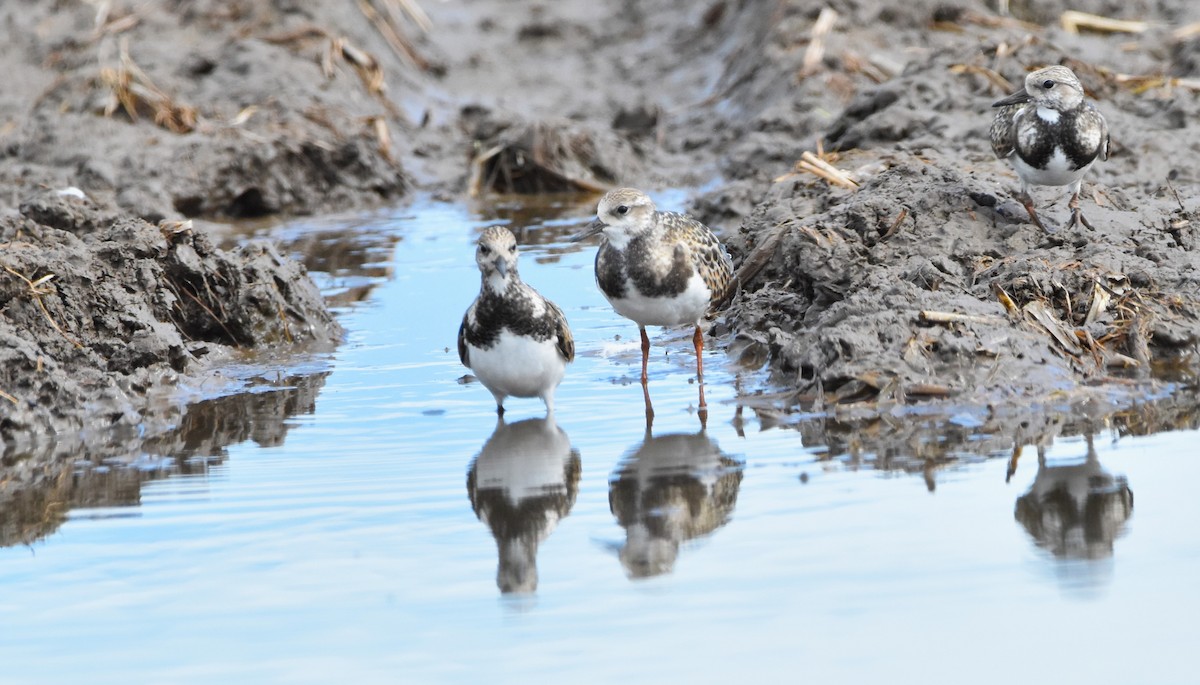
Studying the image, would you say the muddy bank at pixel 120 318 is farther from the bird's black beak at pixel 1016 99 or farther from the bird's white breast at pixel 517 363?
the bird's black beak at pixel 1016 99

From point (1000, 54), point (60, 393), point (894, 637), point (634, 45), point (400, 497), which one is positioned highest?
point (634, 45)

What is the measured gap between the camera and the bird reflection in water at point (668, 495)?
5812mm

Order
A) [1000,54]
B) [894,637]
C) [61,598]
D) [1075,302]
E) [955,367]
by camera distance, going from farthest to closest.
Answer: [1000,54] → [1075,302] → [955,367] → [61,598] → [894,637]

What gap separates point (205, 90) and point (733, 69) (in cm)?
676

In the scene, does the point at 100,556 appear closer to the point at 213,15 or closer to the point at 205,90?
the point at 205,90

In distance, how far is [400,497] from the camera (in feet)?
21.3

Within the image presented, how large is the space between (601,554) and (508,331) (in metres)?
2.01

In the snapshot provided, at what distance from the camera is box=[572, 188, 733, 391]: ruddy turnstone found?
8.21 metres

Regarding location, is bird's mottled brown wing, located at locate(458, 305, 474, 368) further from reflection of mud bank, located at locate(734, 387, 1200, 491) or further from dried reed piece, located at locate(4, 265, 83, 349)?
dried reed piece, located at locate(4, 265, 83, 349)

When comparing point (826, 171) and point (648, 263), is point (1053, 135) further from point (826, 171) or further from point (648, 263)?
point (648, 263)

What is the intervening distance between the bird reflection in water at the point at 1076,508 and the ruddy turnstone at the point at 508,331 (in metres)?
2.49


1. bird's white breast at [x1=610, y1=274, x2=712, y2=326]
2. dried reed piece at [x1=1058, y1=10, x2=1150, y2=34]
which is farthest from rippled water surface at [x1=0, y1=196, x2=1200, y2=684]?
dried reed piece at [x1=1058, y1=10, x2=1150, y2=34]

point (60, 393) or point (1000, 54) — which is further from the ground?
point (1000, 54)

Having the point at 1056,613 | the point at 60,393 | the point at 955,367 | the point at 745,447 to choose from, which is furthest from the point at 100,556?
the point at 955,367
